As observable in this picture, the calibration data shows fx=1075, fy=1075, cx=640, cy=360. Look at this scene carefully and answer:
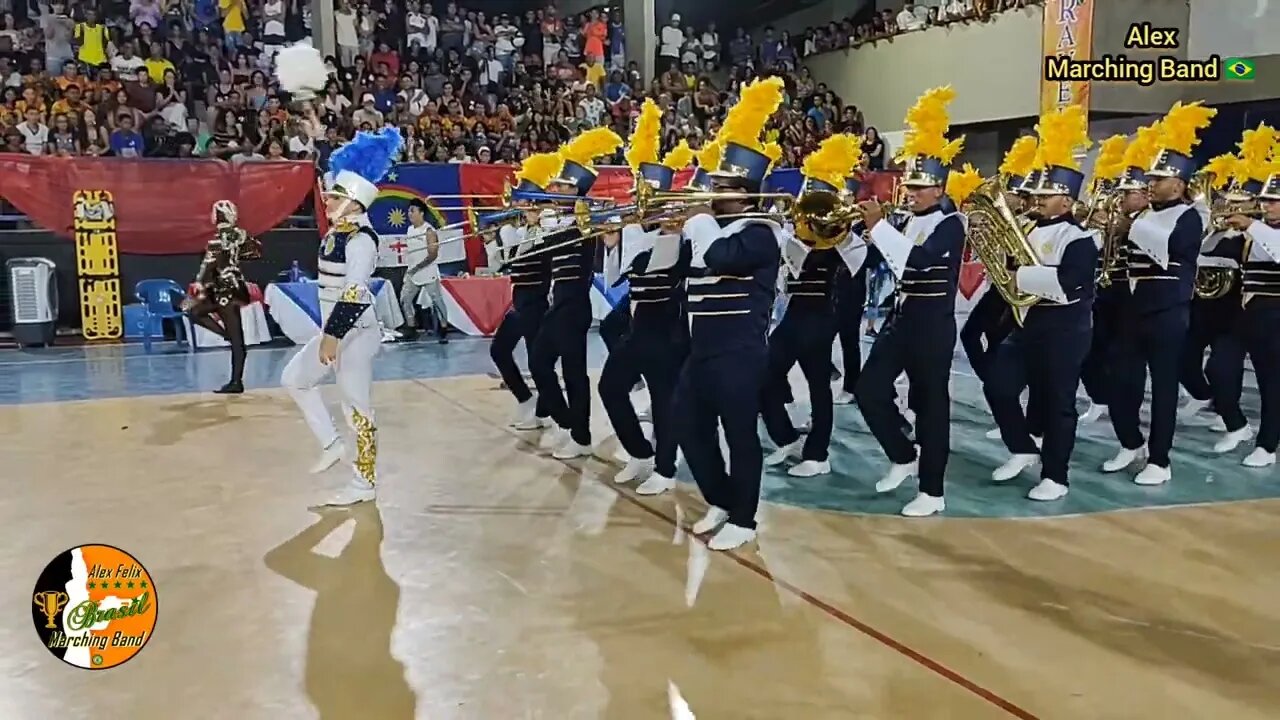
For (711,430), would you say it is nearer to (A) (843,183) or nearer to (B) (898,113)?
(A) (843,183)

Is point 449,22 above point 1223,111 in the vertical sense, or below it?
above

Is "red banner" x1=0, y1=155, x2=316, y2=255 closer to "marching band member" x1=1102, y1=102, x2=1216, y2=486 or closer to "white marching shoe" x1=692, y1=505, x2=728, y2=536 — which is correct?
"white marching shoe" x1=692, y1=505, x2=728, y2=536

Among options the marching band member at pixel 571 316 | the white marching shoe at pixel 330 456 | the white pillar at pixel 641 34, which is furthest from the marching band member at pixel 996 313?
the white pillar at pixel 641 34

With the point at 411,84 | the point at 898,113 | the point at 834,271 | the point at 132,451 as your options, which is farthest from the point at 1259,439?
the point at 898,113

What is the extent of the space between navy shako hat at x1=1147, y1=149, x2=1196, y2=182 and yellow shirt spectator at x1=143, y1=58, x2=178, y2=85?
1265 centimetres

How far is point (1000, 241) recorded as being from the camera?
570 cm

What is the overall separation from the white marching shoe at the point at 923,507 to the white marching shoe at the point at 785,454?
124 centimetres

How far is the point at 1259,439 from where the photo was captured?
6473mm

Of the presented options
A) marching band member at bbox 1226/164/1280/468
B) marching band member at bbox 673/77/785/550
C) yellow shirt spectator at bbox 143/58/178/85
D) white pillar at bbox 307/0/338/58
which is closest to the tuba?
marching band member at bbox 673/77/785/550

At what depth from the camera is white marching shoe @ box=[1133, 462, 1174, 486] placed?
5957mm

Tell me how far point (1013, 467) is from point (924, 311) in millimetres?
1401

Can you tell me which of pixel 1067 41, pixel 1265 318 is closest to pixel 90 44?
pixel 1067 41

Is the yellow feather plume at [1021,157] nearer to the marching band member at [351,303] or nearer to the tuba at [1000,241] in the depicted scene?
the tuba at [1000,241]

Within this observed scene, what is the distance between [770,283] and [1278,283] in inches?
144
